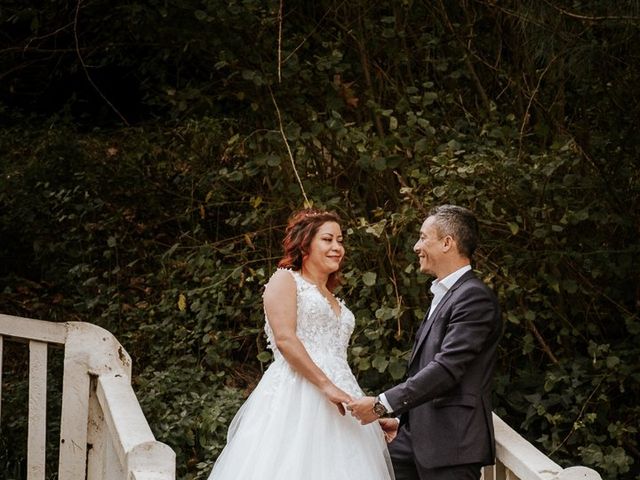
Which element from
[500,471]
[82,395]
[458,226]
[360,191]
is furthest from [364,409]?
Result: [360,191]

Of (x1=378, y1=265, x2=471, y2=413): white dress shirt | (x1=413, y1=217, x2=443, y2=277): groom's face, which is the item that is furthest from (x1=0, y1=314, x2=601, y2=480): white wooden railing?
(x1=413, y1=217, x2=443, y2=277): groom's face

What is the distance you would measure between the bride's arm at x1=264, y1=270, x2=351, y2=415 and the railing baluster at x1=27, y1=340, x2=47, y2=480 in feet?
2.89

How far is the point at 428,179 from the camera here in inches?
218

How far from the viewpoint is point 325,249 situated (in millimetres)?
4223

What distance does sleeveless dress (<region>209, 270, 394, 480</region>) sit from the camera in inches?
A: 155

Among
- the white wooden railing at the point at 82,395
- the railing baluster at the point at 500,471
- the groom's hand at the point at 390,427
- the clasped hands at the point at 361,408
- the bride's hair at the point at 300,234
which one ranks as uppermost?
the bride's hair at the point at 300,234

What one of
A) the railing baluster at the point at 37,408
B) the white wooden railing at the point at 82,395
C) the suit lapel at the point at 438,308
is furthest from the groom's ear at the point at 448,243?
the railing baluster at the point at 37,408

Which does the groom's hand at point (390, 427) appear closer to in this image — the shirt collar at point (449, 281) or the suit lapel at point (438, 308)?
the suit lapel at point (438, 308)

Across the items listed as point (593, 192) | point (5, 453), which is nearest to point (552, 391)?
point (593, 192)

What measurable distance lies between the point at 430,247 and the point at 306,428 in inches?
34.4

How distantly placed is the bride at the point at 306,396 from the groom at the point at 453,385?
40cm

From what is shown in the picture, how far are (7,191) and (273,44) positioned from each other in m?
2.82

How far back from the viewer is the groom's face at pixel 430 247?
3744 millimetres

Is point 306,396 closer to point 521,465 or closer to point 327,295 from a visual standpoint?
point 327,295
